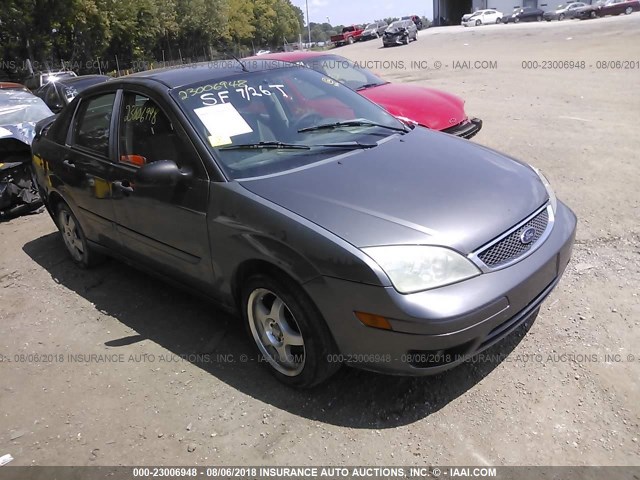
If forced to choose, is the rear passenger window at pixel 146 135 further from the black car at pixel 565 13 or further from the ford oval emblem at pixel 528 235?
the black car at pixel 565 13

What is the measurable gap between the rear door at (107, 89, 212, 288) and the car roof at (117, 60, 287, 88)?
6.0 inches

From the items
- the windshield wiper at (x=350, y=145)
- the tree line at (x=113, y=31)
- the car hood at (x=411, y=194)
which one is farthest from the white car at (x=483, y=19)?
the car hood at (x=411, y=194)

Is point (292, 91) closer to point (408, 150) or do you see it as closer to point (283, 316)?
point (408, 150)

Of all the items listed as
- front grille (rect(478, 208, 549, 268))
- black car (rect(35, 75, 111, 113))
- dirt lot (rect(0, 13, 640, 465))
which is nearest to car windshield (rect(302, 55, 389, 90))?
dirt lot (rect(0, 13, 640, 465))

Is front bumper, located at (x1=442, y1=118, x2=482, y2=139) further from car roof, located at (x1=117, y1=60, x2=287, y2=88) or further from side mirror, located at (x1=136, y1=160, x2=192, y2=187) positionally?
side mirror, located at (x1=136, y1=160, x2=192, y2=187)

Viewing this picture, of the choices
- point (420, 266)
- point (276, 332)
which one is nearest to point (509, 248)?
point (420, 266)

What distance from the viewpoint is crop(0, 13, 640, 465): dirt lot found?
2.70 metres

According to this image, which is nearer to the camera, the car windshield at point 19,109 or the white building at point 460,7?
the car windshield at point 19,109

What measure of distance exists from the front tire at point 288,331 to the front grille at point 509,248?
89 centimetres

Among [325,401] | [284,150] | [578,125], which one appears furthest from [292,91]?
[578,125]

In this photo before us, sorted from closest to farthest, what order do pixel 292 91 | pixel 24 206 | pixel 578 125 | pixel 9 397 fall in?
1. pixel 9 397
2. pixel 292 91
3. pixel 24 206
4. pixel 578 125

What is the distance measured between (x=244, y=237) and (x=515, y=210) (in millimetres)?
1487

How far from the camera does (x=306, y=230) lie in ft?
8.93

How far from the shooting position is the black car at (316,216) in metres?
2.59
